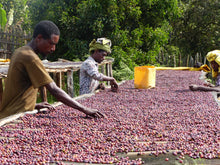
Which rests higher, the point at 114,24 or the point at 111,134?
the point at 114,24

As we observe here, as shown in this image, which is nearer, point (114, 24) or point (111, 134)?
point (111, 134)

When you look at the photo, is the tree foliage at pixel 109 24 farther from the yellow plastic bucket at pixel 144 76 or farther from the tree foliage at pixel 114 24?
the yellow plastic bucket at pixel 144 76

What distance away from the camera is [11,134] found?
247 centimetres

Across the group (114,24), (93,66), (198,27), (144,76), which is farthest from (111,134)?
(198,27)

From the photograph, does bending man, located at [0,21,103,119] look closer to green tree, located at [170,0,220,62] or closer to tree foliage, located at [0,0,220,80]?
tree foliage, located at [0,0,220,80]

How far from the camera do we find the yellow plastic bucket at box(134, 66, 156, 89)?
539 centimetres

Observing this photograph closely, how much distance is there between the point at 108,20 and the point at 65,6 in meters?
1.70

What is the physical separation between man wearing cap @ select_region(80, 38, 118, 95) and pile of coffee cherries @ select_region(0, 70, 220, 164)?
988 mm

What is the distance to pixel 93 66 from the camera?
4.62m

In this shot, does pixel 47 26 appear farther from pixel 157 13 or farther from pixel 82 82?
pixel 157 13

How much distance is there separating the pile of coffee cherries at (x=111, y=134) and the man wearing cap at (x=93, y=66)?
988 millimetres

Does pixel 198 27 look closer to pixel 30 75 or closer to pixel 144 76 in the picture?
pixel 144 76

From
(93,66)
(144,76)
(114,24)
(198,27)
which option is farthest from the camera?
(198,27)

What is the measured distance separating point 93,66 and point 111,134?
229 cm
